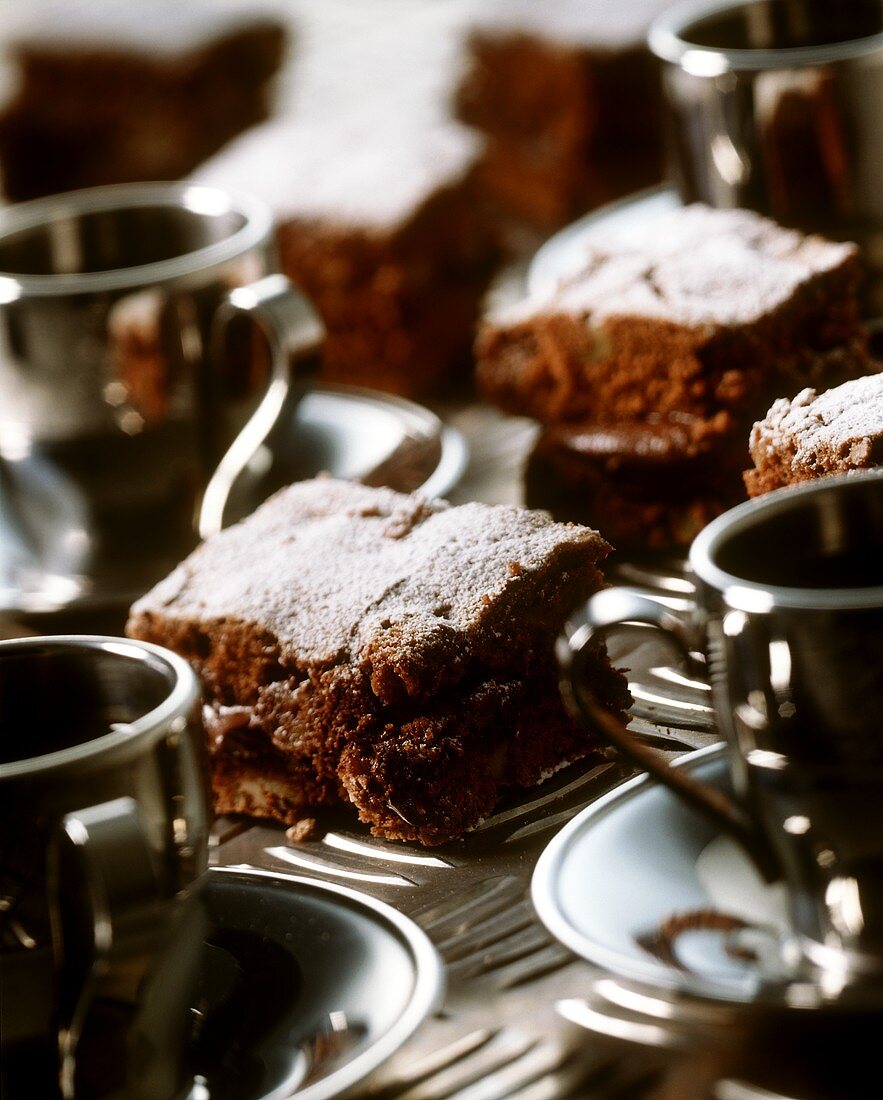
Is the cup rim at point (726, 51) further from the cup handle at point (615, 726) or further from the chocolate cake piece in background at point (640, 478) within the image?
the cup handle at point (615, 726)

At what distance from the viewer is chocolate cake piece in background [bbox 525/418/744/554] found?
3.98 feet

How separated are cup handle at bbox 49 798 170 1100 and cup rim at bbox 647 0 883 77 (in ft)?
3.04

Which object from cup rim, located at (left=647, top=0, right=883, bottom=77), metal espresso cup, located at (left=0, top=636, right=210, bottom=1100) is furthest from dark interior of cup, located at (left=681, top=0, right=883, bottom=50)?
metal espresso cup, located at (left=0, top=636, right=210, bottom=1100)

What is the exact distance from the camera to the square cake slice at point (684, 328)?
4.00ft

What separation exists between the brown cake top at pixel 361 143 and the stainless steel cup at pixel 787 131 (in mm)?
386

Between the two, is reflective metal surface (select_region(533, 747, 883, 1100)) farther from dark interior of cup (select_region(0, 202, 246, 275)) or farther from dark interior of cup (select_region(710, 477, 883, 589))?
dark interior of cup (select_region(0, 202, 246, 275))

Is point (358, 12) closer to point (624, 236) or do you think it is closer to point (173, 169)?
point (173, 169)

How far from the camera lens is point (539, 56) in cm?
218

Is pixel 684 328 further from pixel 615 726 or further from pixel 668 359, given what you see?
pixel 615 726

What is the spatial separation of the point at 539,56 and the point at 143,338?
1027mm

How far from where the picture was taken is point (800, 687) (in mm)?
728

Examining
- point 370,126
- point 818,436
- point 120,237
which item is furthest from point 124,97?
point 818,436

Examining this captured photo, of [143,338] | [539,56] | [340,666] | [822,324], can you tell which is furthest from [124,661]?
[539,56]

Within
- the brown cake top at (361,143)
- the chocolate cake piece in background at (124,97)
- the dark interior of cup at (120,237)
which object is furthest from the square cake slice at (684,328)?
the chocolate cake piece in background at (124,97)
